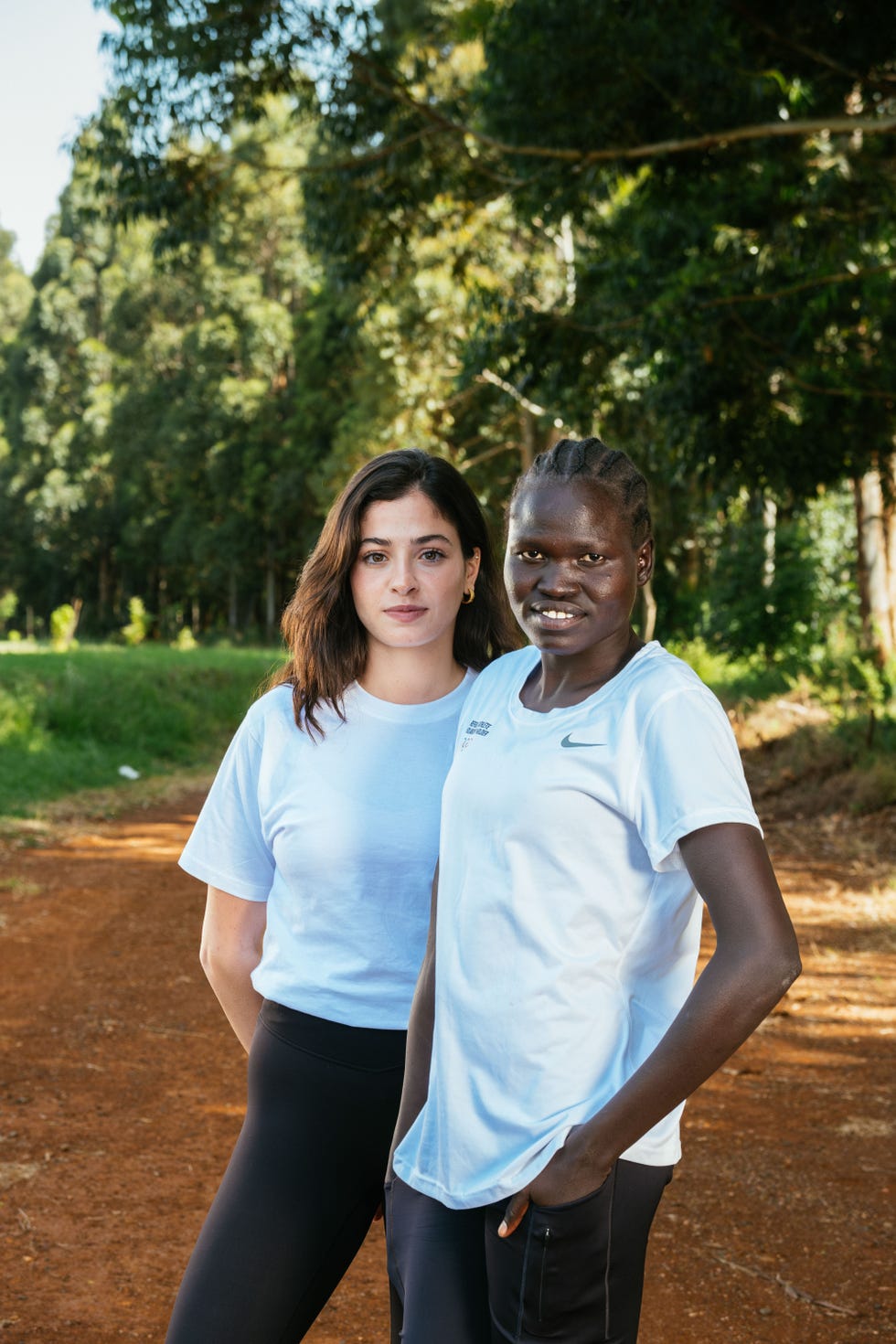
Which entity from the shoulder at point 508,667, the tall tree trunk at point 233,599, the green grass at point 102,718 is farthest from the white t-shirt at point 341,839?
the tall tree trunk at point 233,599

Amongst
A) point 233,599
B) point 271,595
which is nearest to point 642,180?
point 271,595

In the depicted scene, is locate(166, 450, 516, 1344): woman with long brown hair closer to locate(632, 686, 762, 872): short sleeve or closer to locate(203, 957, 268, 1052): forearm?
locate(203, 957, 268, 1052): forearm

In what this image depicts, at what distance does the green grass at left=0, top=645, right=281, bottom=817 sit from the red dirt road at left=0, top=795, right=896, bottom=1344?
524 cm

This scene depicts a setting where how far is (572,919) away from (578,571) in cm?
47

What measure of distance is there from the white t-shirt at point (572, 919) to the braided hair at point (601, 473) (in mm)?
237

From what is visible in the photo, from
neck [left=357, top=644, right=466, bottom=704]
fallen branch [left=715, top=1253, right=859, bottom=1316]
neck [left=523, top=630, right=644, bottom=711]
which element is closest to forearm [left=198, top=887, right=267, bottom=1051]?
neck [left=357, top=644, right=466, bottom=704]

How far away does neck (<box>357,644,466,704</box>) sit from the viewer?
97.0 inches


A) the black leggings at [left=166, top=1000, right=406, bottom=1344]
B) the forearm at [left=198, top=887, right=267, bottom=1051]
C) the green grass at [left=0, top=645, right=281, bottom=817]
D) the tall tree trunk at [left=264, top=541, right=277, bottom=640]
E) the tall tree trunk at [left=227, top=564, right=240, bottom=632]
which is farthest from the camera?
the tall tree trunk at [left=227, top=564, right=240, bottom=632]

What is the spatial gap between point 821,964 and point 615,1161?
Answer: 6.12 meters

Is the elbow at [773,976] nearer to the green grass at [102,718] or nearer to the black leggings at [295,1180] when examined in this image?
the black leggings at [295,1180]

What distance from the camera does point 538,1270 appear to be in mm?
1642

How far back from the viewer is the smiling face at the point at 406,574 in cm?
243

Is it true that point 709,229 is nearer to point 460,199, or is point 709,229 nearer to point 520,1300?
point 460,199

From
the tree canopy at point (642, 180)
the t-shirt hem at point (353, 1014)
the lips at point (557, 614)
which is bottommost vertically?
the t-shirt hem at point (353, 1014)
